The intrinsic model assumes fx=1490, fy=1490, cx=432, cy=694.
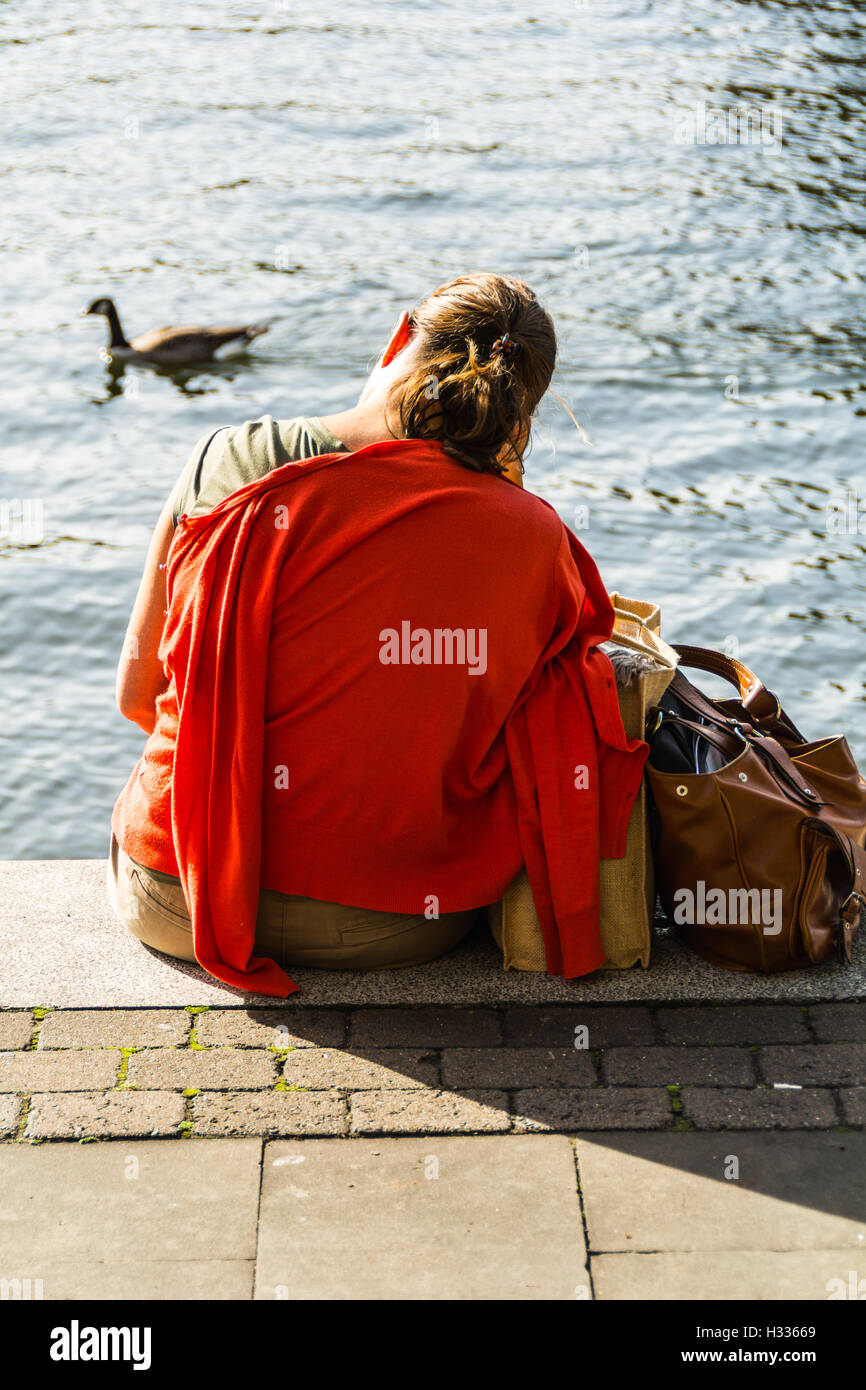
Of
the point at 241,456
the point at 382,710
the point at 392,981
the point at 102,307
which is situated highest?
the point at 241,456

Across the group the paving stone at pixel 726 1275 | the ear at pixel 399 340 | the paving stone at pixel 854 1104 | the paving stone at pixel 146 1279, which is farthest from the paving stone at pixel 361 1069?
the ear at pixel 399 340

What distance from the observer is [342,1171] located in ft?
9.56

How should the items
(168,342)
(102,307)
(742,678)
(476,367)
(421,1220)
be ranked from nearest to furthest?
(421,1220), (476,367), (742,678), (168,342), (102,307)

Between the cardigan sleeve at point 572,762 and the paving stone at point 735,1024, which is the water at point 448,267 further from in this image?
the paving stone at point 735,1024

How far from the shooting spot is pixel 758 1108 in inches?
121

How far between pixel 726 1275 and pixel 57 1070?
4.75ft

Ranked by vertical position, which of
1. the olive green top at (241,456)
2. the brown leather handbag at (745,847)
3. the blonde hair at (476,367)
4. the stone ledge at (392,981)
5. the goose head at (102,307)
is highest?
the blonde hair at (476,367)

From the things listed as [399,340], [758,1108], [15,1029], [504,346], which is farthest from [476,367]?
[15,1029]

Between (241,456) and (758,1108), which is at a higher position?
(241,456)

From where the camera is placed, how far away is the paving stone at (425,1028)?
3.29 m

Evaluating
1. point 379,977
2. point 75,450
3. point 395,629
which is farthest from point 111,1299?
point 75,450

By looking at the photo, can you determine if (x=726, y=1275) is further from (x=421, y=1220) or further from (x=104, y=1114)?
(x=104, y=1114)

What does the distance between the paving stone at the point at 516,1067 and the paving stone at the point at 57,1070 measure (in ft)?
2.38

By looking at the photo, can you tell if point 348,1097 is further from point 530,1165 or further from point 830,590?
point 830,590
